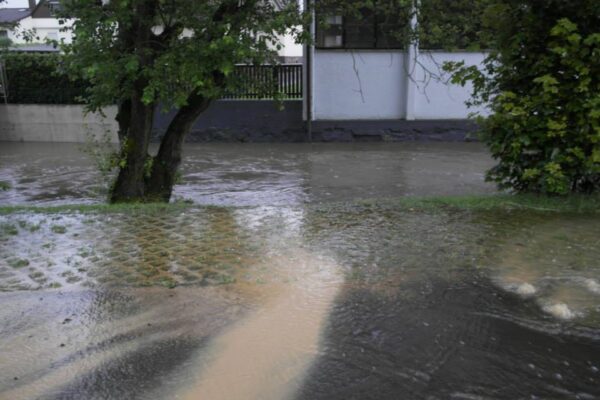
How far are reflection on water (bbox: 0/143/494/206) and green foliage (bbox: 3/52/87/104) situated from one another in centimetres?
188

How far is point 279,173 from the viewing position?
1209cm

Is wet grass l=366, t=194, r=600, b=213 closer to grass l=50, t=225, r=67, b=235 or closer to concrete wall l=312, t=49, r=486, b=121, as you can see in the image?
grass l=50, t=225, r=67, b=235

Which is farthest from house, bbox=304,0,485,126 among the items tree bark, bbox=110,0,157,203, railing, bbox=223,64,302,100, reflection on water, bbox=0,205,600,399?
reflection on water, bbox=0,205,600,399

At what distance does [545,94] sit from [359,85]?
938cm

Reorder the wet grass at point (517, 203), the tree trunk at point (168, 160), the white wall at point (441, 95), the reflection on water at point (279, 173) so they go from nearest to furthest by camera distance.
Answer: the wet grass at point (517, 203) < the tree trunk at point (168, 160) < the reflection on water at point (279, 173) < the white wall at point (441, 95)

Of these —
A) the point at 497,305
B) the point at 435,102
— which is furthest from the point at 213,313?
the point at 435,102

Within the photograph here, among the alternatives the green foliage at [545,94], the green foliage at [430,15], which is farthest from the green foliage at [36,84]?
the green foliage at [545,94]

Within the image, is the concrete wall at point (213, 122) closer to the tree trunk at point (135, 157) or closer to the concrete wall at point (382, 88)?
the concrete wall at point (382, 88)

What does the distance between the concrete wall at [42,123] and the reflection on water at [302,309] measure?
12037 millimetres

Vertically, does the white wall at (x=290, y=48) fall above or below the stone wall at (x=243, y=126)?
above

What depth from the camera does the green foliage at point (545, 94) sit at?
658cm

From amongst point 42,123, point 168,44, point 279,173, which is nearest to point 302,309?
point 168,44

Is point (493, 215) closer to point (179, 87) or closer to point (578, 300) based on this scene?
point (578, 300)

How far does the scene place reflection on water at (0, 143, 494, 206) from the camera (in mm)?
10055
